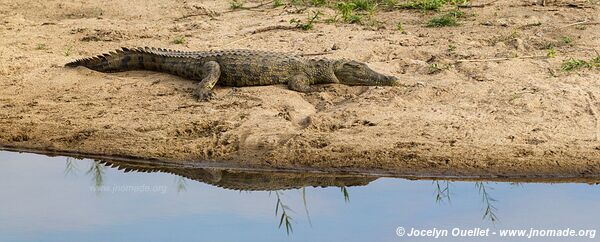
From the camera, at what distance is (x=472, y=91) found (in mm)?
8820

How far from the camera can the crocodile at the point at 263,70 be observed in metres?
9.23

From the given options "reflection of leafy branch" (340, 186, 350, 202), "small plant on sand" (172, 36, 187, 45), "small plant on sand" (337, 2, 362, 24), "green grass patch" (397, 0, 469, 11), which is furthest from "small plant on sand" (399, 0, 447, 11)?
"reflection of leafy branch" (340, 186, 350, 202)

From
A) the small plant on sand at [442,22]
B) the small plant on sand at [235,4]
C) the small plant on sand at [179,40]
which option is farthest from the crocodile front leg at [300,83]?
the small plant on sand at [235,4]

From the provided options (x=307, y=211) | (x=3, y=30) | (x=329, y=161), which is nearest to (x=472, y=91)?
(x=329, y=161)

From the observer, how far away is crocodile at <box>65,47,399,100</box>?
9227 millimetres

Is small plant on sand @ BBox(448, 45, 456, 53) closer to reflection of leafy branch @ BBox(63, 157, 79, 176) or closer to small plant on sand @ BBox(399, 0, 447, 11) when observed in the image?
small plant on sand @ BBox(399, 0, 447, 11)

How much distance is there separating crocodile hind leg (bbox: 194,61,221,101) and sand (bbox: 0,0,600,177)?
96 mm

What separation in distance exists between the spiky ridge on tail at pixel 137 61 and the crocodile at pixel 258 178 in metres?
1.85

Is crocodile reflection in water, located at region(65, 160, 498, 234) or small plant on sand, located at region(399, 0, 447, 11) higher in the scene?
small plant on sand, located at region(399, 0, 447, 11)

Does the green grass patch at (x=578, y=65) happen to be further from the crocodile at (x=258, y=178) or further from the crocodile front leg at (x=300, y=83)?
the crocodile at (x=258, y=178)

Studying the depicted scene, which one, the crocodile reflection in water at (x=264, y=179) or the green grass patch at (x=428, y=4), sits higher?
the green grass patch at (x=428, y=4)

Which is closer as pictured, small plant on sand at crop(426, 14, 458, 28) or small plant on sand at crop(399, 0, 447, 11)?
small plant on sand at crop(426, 14, 458, 28)

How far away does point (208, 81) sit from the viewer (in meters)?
9.22

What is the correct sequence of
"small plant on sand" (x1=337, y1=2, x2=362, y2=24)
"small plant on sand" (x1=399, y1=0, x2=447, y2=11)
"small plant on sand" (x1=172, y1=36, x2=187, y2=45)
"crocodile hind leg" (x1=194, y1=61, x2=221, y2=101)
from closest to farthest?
"crocodile hind leg" (x1=194, y1=61, x2=221, y2=101) → "small plant on sand" (x1=172, y1=36, x2=187, y2=45) → "small plant on sand" (x1=337, y1=2, x2=362, y2=24) → "small plant on sand" (x1=399, y1=0, x2=447, y2=11)
